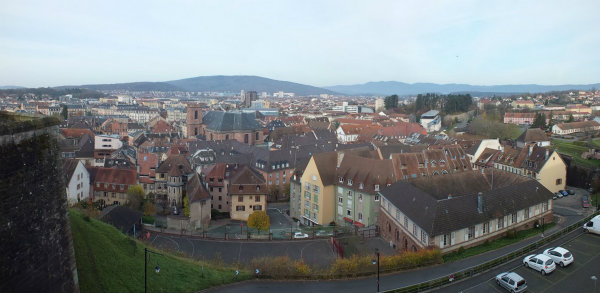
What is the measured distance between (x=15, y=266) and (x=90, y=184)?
3540cm

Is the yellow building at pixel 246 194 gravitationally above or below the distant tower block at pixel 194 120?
below

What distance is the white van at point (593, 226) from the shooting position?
28177mm

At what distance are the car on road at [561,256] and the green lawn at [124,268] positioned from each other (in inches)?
649

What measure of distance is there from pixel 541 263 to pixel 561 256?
5.72 feet

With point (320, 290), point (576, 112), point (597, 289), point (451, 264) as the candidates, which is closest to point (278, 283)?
point (320, 290)

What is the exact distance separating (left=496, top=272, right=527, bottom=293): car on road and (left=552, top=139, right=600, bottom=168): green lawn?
126 ft

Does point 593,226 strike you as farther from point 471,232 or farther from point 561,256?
point 471,232

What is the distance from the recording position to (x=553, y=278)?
22203mm

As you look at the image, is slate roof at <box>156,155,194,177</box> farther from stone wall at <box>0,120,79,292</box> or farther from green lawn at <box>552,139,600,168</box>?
green lawn at <box>552,139,600,168</box>

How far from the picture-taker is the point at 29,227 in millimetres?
12633

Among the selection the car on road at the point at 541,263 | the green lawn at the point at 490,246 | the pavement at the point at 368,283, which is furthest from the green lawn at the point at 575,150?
the car on road at the point at 541,263

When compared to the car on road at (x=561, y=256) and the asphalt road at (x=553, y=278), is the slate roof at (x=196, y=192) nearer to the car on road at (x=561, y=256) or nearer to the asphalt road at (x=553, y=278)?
the asphalt road at (x=553, y=278)

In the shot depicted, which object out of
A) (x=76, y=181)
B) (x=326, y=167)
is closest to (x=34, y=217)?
(x=326, y=167)

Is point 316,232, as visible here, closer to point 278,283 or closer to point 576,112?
point 278,283
